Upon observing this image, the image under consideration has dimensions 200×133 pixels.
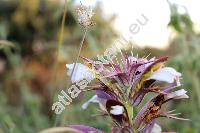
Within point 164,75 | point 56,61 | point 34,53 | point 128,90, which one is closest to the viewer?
point 164,75

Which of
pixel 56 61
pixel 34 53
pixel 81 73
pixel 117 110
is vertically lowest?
pixel 117 110

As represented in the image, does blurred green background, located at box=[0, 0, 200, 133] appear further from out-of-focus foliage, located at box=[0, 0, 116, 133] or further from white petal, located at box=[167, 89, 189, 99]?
white petal, located at box=[167, 89, 189, 99]

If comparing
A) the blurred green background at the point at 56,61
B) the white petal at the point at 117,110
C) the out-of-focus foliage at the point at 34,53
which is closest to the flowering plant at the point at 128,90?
the white petal at the point at 117,110

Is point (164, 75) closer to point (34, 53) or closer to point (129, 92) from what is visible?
point (129, 92)

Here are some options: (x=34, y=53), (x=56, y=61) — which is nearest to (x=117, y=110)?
(x=56, y=61)

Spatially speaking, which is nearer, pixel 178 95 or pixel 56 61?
pixel 178 95

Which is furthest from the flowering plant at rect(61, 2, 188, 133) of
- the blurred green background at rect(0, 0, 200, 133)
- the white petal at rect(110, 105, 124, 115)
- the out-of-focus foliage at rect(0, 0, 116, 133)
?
the out-of-focus foliage at rect(0, 0, 116, 133)

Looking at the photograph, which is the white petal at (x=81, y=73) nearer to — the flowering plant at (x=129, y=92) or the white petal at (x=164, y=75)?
the flowering plant at (x=129, y=92)

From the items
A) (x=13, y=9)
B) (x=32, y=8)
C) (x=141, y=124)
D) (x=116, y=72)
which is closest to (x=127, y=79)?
(x=116, y=72)

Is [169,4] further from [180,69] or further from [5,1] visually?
[5,1]
